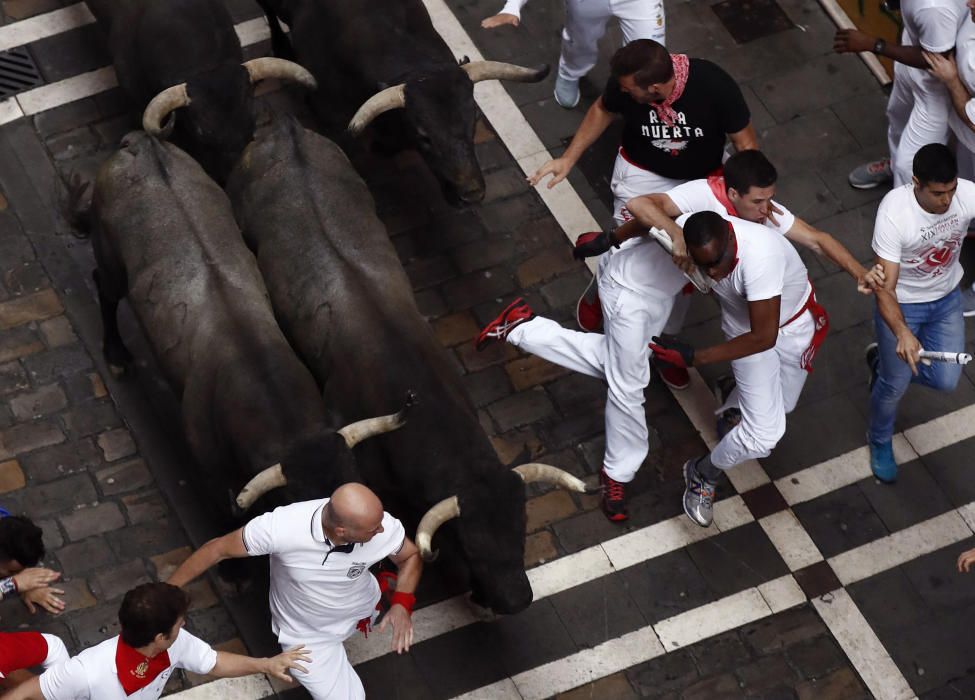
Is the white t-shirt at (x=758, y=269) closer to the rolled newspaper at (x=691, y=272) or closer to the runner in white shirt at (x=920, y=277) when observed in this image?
the rolled newspaper at (x=691, y=272)

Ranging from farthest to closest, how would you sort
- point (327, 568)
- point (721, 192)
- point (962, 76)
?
point (962, 76), point (721, 192), point (327, 568)

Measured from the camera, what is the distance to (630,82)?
1045cm

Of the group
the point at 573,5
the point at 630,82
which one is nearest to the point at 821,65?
the point at 573,5

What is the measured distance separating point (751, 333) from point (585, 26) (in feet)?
13.4

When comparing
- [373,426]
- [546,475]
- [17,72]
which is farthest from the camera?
[17,72]

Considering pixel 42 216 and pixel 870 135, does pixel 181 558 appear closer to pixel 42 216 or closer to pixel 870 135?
pixel 42 216

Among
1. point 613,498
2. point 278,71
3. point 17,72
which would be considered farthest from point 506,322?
point 17,72

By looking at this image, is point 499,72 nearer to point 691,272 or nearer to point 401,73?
point 401,73

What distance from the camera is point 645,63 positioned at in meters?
10.3

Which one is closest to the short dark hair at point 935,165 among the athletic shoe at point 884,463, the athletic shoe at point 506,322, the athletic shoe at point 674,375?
the athletic shoe at point 884,463

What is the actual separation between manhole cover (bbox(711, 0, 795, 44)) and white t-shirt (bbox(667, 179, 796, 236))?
4250 millimetres

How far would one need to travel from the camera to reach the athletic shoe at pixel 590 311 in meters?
11.8

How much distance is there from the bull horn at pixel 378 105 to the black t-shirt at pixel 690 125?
1.72 meters

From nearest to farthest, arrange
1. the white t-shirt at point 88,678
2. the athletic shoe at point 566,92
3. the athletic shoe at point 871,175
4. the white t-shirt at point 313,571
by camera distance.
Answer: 1. the white t-shirt at point 88,678
2. the white t-shirt at point 313,571
3. the athletic shoe at point 871,175
4. the athletic shoe at point 566,92
